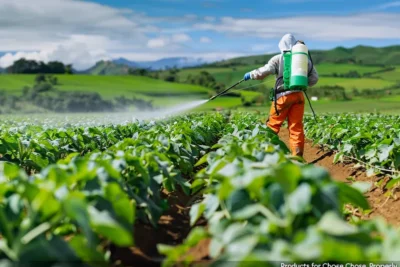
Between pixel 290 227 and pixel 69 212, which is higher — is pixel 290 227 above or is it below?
below

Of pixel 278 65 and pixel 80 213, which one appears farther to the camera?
pixel 278 65

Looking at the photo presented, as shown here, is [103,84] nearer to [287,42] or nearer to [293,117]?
[287,42]

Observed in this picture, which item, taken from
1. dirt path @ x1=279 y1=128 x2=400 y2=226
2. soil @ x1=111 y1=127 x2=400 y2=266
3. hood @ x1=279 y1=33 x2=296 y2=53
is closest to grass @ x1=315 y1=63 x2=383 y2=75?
dirt path @ x1=279 y1=128 x2=400 y2=226

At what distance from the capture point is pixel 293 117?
9336 mm

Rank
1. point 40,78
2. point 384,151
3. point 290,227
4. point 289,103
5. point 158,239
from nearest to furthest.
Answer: point 290,227 → point 158,239 → point 384,151 → point 289,103 → point 40,78

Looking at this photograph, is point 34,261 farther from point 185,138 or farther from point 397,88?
point 397,88

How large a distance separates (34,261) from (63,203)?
0.37 m

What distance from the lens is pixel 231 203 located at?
331 centimetres

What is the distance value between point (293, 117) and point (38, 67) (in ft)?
288

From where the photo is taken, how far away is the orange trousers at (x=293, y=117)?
30.1ft

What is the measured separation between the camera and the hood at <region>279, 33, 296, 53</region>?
9.34 metres

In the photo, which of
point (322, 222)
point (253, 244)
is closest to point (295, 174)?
point (322, 222)

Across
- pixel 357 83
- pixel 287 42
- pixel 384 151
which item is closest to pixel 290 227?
pixel 384 151

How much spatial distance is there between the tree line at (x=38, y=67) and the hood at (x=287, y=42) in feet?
276
